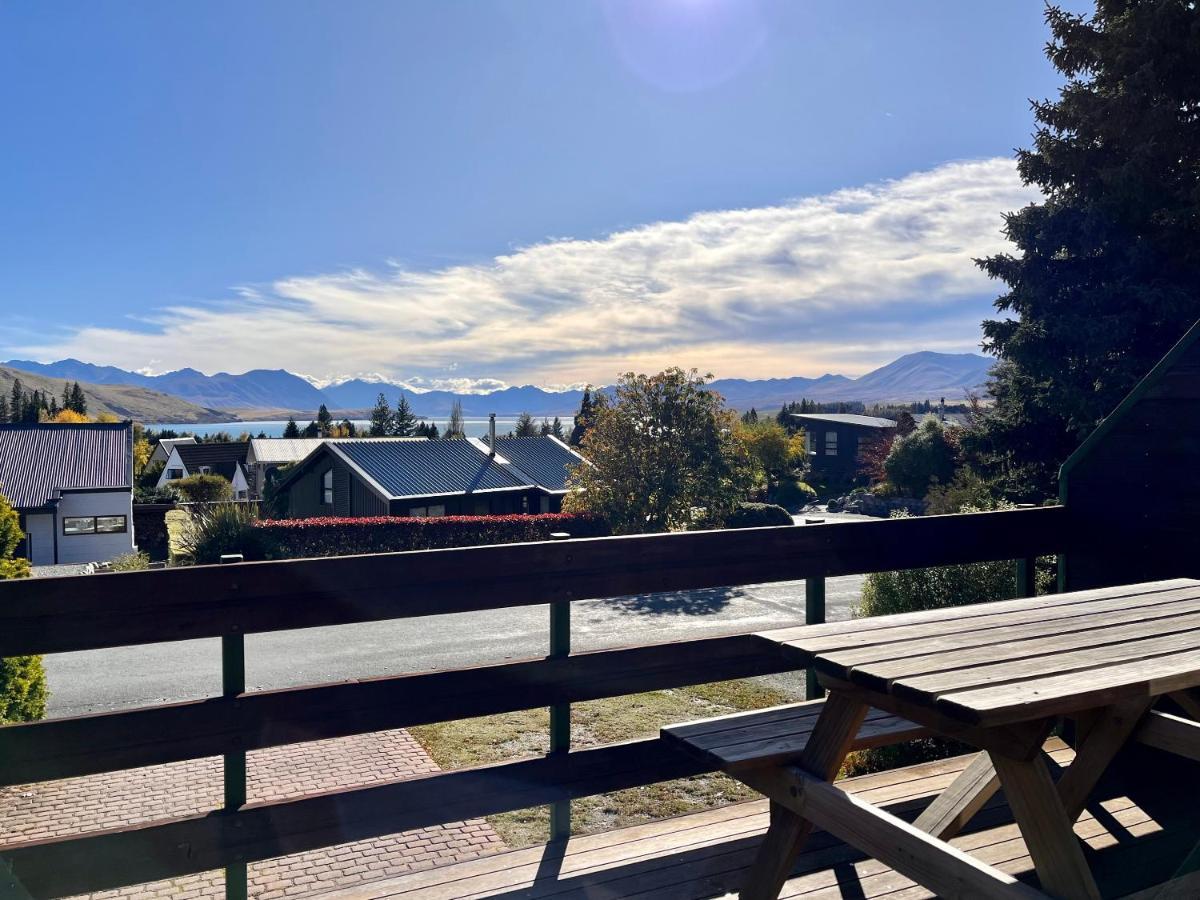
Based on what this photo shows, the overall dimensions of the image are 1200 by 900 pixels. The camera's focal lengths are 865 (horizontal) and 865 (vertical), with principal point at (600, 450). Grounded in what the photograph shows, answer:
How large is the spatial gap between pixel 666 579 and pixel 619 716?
585 cm

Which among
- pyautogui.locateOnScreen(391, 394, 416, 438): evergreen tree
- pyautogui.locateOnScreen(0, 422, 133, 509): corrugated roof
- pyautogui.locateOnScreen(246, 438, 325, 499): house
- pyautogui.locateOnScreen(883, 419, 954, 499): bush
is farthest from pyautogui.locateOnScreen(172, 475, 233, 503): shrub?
pyautogui.locateOnScreen(391, 394, 416, 438): evergreen tree

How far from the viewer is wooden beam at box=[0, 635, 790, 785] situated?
7.41 feet

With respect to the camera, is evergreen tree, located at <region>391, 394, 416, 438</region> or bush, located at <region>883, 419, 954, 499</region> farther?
evergreen tree, located at <region>391, 394, 416, 438</region>

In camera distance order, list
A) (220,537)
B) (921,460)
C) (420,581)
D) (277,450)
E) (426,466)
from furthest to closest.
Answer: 1. (277,450)
2. (921,460)
3. (426,466)
4. (220,537)
5. (420,581)

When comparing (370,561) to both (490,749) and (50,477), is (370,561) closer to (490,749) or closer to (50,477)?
(490,749)

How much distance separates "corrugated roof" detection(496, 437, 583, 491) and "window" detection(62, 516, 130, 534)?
52.2 feet

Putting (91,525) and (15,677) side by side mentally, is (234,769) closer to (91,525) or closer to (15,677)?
(15,677)

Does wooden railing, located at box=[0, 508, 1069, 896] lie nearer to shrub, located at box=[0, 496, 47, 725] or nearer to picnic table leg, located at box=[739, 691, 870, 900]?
picnic table leg, located at box=[739, 691, 870, 900]

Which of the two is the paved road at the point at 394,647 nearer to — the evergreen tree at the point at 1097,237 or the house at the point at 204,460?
the evergreen tree at the point at 1097,237

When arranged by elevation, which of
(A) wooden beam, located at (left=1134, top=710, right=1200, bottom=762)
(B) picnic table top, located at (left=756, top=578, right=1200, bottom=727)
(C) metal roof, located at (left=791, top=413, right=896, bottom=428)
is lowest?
(A) wooden beam, located at (left=1134, top=710, right=1200, bottom=762)

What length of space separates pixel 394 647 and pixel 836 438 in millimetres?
42415

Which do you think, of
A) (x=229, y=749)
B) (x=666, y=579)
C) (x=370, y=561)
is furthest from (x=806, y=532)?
(x=229, y=749)

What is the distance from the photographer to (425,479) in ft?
103

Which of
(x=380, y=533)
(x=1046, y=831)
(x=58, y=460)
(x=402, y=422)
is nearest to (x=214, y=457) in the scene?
(x=402, y=422)
